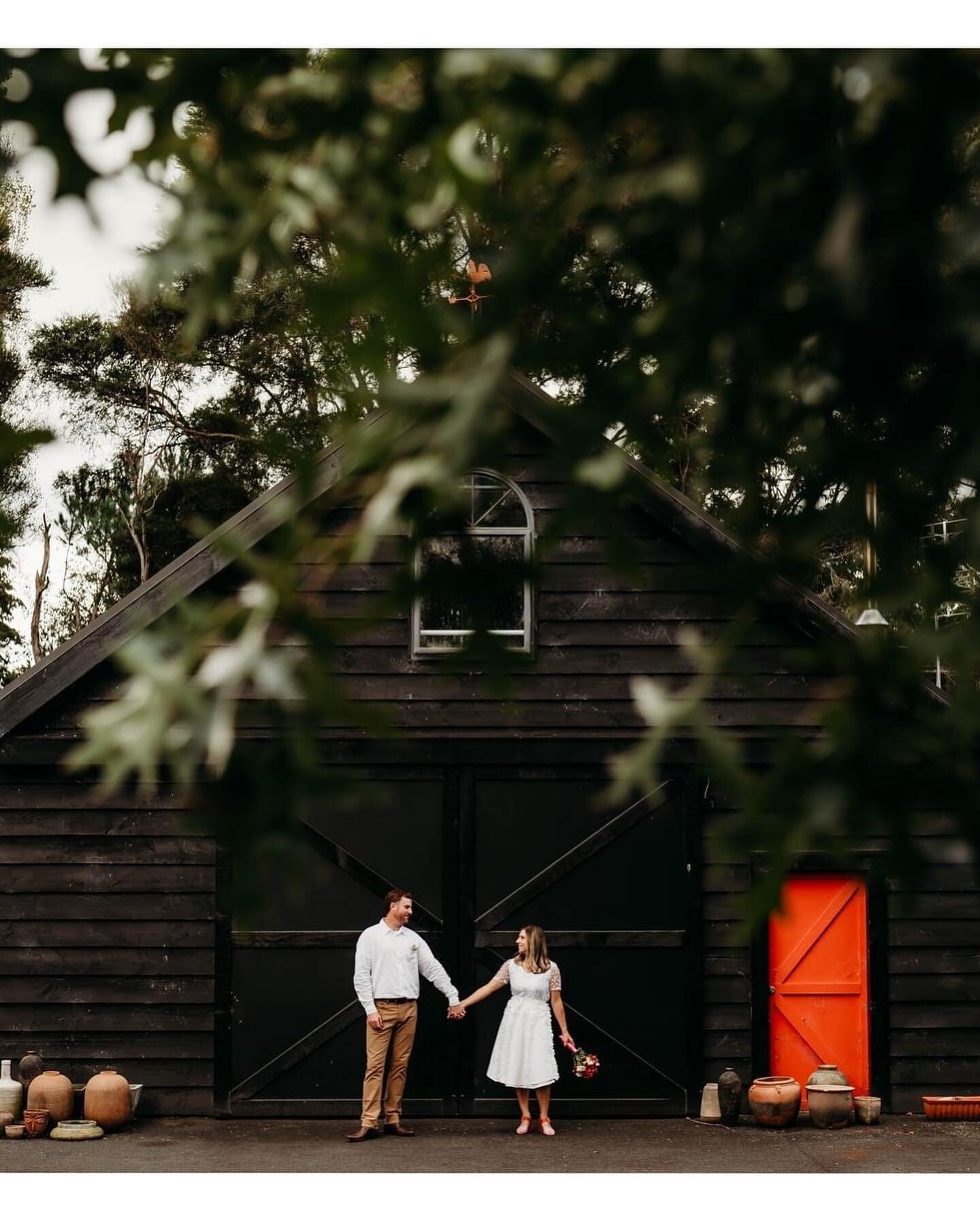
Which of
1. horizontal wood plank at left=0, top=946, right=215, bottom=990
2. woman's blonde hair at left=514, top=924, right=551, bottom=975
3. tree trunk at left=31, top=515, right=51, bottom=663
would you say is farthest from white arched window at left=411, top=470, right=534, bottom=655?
tree trunk at left=31, top=515, right=51, bottom=663

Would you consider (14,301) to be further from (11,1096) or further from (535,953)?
(535,953)

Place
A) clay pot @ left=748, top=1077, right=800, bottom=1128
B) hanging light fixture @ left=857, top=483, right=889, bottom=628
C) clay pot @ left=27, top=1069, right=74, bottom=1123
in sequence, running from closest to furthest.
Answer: hanging light fixture @ left=857, top=483, right=889, bottom=628
clay pot @ left=27, top=1069, right=74, bottom=1123
clay pot @ left=748, top=1077, right=800, bottom=1128

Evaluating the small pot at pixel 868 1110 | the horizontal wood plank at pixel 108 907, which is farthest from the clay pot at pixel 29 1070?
the small pot at pixel 868 1110

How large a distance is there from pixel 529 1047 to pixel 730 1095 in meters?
1.45

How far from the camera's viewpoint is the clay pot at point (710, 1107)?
403 inches

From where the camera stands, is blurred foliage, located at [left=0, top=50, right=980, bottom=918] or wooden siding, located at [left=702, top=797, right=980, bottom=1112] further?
wooden siding, located at [left=702, top=797, right=980, bottom=1112]

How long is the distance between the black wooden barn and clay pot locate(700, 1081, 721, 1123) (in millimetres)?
148

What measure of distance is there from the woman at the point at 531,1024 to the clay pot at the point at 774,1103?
1.35 metres

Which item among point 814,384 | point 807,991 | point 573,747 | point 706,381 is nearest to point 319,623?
point 706,381

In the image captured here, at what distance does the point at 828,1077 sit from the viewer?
10.2 meters

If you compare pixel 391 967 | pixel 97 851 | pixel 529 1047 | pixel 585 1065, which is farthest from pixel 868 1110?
pixel 97 851

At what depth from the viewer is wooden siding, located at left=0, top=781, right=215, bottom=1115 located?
34.1ft

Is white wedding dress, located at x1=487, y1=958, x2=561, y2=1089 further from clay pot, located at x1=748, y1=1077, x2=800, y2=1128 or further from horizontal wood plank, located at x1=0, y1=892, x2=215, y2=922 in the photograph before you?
horizontal wood plank, located at x1=0, y1=892, x2=215, y2=922

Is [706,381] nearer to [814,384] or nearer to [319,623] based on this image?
[814,384]
